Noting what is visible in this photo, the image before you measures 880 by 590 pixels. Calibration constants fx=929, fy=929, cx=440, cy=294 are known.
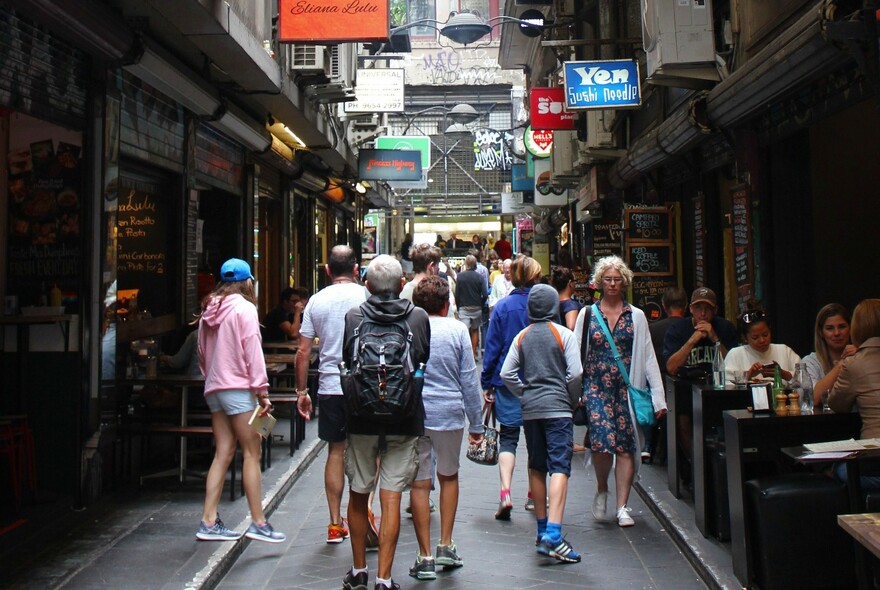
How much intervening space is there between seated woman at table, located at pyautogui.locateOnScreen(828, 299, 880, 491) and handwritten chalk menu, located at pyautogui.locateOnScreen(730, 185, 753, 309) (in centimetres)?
413

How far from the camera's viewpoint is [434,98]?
141 feet

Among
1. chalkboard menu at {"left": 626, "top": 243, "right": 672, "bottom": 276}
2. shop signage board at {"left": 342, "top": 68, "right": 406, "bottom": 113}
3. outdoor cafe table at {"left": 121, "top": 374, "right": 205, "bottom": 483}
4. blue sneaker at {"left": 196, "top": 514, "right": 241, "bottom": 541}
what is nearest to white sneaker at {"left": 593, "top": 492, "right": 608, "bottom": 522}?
blue sneaker at {"left": 196, "top": 514, "right": 241, "bottom": 541}

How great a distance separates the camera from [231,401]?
6523mm

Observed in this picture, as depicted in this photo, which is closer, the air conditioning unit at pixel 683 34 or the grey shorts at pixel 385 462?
the grey shorts at pixel 385 462

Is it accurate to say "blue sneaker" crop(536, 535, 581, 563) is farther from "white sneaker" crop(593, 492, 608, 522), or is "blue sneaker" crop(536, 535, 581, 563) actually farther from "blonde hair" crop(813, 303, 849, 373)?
"blonde hair" crop(813, 303, 849, 373)

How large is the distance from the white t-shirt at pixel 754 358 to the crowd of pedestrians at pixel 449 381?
0.03 ft

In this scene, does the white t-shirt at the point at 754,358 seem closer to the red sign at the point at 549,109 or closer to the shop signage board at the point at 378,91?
the red sign at the point at 549,109

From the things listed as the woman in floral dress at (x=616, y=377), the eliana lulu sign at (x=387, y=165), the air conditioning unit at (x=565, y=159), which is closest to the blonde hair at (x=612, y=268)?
the woman in floral dress at (x=616, y=377)

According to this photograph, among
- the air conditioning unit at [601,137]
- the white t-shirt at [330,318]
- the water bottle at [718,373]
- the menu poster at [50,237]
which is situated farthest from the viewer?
the air conditioning unit at [601,137]

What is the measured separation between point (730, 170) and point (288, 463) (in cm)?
609

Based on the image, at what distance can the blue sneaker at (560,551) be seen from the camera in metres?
6.23

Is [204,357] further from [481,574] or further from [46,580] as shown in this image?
[481,574]

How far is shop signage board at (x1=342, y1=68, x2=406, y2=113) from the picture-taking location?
18172mm

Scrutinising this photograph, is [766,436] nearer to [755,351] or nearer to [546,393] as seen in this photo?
[546,393]
